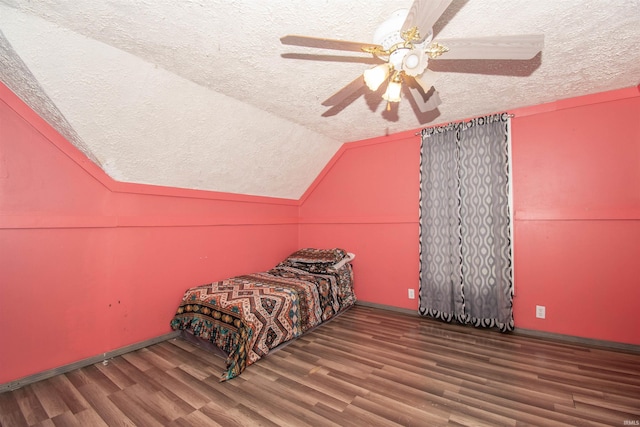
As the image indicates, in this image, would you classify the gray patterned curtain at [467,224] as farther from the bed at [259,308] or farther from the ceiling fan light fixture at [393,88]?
the ceiling fan light fixture at [393,88]

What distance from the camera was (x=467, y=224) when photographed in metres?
3.06

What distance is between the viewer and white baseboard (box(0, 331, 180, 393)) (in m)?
1.88

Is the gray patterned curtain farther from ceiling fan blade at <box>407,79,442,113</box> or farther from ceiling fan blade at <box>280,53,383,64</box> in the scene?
ceiling fan blade at <box>280,53,383,64</box>

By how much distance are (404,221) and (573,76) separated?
2.06 metres

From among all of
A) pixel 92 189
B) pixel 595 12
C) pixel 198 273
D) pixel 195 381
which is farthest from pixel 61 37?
pixel 595 12

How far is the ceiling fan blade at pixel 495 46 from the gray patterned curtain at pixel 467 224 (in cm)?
180

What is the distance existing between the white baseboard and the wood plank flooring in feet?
0.14

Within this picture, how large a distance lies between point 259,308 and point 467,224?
243 cm

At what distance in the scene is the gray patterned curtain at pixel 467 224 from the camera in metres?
2.87

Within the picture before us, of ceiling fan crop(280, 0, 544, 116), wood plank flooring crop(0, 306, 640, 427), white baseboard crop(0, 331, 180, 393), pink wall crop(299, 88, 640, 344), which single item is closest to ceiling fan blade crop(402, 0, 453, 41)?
ceiling fan crop(280, 0, 544, 116)

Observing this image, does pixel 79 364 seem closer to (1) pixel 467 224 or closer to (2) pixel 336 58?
(2) pixel 336 58

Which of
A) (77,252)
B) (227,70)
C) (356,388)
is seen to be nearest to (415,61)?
(227,70)

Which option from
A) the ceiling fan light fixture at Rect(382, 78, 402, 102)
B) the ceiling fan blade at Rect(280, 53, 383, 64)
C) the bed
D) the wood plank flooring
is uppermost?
the ceiling fan blade at Rect(280, 53, 383, 64)

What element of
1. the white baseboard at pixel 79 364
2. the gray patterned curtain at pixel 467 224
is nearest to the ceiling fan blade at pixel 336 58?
the gray patterned curtain at pixel 467 224
